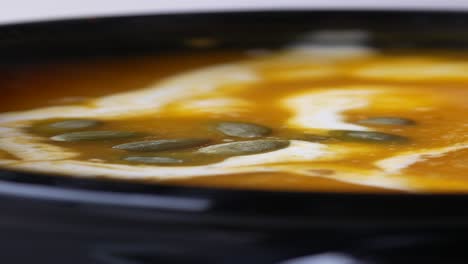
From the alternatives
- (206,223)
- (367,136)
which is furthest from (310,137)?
(206,223)

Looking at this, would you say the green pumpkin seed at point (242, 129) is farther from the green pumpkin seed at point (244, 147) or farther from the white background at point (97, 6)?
the white background at point (97, 6)

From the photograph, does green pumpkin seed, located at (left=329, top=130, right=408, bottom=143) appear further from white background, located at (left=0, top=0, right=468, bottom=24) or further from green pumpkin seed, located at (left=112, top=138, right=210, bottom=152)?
white background, located at (left=0, top=0, right=468, bottom=24)

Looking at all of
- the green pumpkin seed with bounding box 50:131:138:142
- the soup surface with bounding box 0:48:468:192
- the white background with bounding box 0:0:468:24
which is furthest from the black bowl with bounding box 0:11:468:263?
the white background with bounding box 0:0:468:24

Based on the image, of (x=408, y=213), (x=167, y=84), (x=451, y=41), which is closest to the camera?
(x=408, y=213)

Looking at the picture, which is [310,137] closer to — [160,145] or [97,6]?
[160,145]

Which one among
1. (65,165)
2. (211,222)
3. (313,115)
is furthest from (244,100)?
(211,222)

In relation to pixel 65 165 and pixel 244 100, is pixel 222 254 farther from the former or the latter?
pixel 244 100
